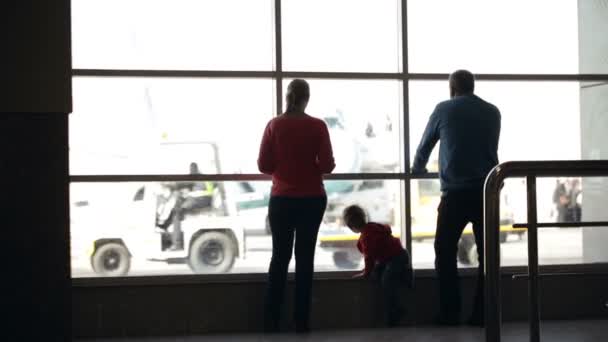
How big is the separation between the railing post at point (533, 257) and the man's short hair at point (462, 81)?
2.80 metres

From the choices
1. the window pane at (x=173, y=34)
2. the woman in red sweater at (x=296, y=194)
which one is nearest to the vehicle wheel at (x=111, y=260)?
the woman in red sweater at (x=296, y=194)

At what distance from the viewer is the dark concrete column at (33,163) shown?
456 centimetres

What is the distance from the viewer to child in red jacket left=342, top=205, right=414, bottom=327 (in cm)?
653

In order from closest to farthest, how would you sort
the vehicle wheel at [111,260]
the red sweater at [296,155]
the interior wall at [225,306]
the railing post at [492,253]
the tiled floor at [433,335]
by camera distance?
the railing post at [492,253]
the tiled floor at [433,335]
the red sweater at [296,155]
the interior wall at [225,306]
the vehicle wheel at [111,260]

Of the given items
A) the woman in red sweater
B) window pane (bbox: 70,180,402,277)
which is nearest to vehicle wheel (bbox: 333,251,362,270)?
window pane (bbox: 70,180,402,277)

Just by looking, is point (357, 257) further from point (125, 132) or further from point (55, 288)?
point (55, 288)

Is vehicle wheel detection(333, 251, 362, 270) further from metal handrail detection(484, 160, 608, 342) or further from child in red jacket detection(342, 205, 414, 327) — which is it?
metal handrail detection(484, 160, 608, 342)

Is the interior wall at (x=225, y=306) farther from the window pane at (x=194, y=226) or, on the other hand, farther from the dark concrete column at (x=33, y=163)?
the dark concrete column at (x=33, y=163)

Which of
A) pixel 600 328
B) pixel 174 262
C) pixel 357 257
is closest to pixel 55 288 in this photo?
pixel 174 262

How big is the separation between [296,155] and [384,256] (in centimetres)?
87

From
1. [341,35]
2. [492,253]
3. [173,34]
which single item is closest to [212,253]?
[173,34]

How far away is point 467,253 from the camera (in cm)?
698

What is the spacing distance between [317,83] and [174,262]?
4.93 feet

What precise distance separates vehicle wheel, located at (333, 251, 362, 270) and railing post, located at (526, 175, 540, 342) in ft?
9.46
